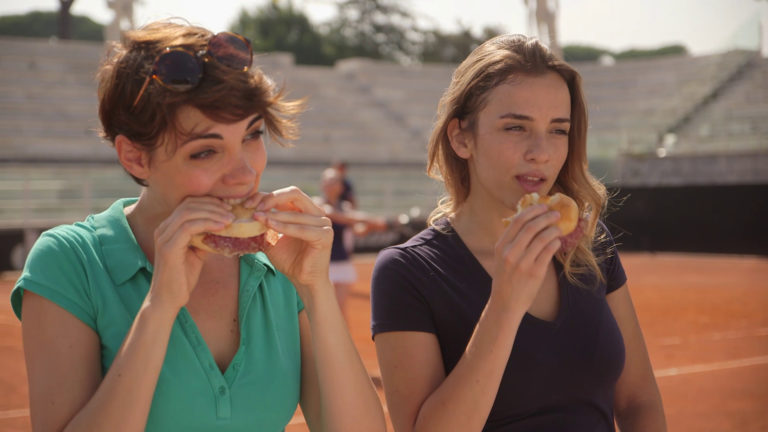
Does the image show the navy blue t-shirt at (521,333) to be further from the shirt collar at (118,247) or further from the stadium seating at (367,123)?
the stadium seating at (367,123)

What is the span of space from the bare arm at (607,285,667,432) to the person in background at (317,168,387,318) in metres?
5.81

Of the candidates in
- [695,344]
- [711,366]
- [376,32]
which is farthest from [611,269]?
[376,32]

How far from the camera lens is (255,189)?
6.81ft

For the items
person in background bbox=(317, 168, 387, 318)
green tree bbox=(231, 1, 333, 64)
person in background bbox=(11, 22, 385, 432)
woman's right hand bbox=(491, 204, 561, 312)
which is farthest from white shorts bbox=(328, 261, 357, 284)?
green tree bbox=(231, 1, 333, 64)

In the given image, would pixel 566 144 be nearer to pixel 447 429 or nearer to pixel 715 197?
pixel 447 429

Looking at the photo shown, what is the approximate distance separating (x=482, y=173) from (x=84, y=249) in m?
1.26

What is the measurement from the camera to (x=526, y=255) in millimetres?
2137

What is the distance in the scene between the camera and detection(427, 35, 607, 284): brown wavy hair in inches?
101

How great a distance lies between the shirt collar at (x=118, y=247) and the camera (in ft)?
6.69

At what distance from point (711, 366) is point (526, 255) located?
675 cm

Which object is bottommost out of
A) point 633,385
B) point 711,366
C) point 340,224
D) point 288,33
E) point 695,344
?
point 288,33

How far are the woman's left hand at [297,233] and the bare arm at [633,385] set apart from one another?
3.68 feet

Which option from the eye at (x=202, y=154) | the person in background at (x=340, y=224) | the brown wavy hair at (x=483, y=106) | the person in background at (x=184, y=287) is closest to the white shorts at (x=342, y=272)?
the person in background at (x=340, y=224)

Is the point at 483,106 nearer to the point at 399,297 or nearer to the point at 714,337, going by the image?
the point at 399,297
